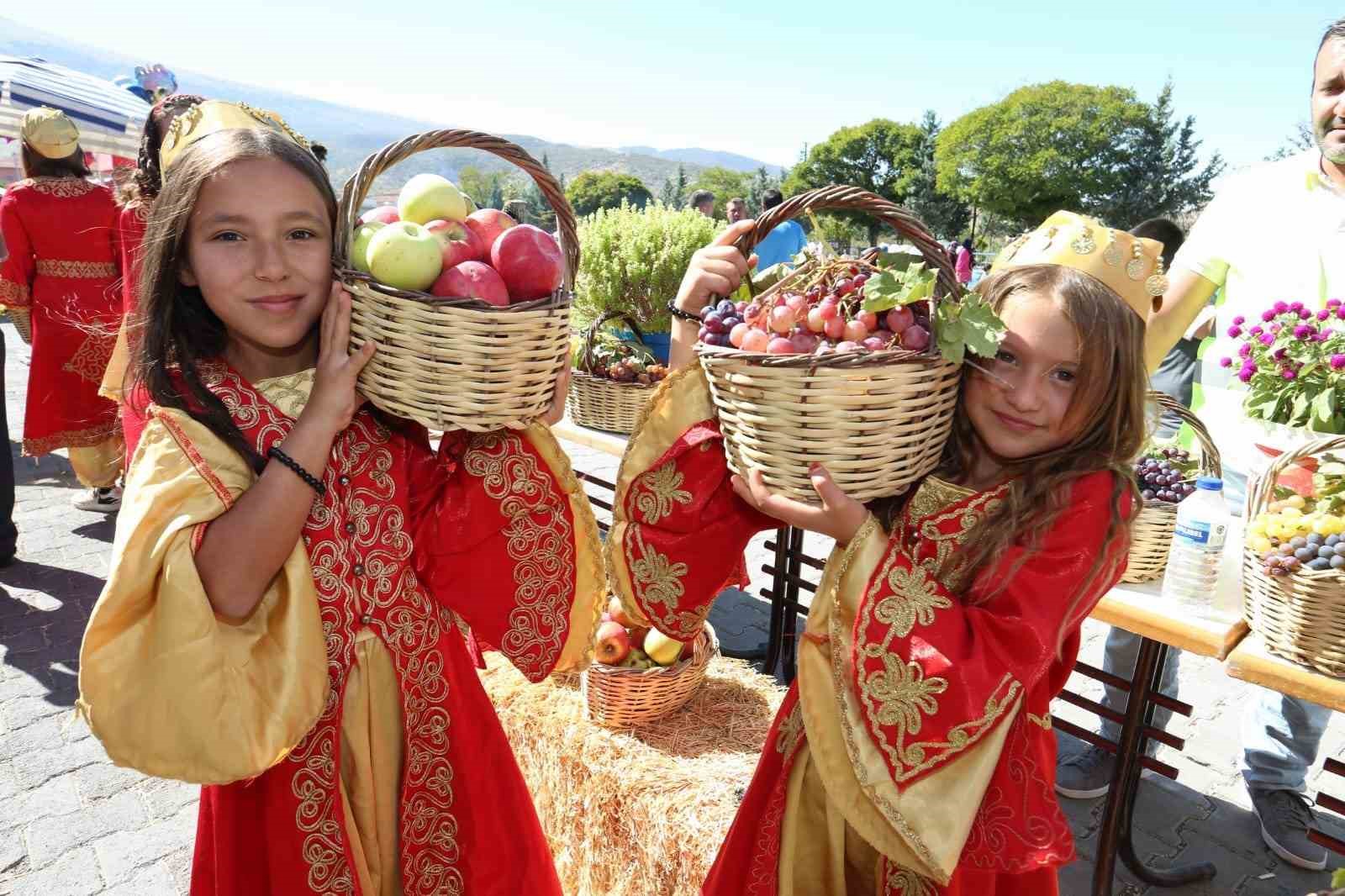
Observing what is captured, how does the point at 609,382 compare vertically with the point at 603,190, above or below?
below

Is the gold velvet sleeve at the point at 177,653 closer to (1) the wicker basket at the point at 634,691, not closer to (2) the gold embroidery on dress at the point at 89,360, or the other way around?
(1) the wicker basket at the point at 634,691

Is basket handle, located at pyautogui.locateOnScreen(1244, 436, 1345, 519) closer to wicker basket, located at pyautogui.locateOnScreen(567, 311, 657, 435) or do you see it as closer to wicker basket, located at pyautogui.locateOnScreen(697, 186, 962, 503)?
wicker basket, located at pyautogui.locateOnScreen(697, 186, 962, 503)

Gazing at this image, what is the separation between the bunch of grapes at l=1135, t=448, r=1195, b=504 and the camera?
8.59 feet

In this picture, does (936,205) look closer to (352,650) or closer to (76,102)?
(76,102)

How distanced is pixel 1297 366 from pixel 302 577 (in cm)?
262

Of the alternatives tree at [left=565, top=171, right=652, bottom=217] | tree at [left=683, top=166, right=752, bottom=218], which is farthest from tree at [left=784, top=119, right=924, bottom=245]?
tree at [left=565, top=171, right=652, bottom=217]

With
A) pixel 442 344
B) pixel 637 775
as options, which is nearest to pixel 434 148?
pixel 442 344

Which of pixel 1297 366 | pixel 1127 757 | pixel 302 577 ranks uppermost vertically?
pixel 1297 366

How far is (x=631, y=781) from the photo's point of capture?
2.66 m

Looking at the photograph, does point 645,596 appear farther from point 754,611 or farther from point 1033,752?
point 754,611

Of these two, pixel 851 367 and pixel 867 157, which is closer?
pixel 851 367

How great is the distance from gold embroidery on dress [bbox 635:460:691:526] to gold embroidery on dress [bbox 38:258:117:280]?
18.0 feet

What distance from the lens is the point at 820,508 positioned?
144 cm

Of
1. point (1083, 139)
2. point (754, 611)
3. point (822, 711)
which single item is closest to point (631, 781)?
point (822, 711)
